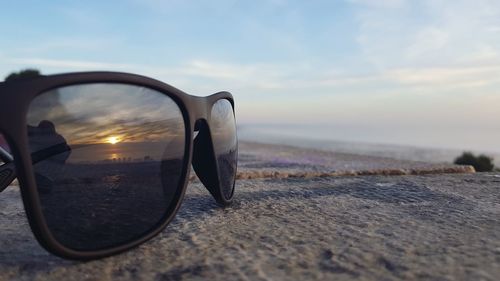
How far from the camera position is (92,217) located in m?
0.81

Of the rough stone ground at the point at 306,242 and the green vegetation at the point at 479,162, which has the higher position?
the green vegetation at the point at 479,162

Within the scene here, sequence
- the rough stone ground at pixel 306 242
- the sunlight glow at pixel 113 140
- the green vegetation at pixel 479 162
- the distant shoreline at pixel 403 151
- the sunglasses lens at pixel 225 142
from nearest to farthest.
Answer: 1. the rough stone ground at pixel 306 242
2. the sunlight glow at pixel 113 140
3. the sunglasses lens at pixel 225 142
4. the green vegetation at pixel 479 162
5. the distant shoreline at pixel 403 151

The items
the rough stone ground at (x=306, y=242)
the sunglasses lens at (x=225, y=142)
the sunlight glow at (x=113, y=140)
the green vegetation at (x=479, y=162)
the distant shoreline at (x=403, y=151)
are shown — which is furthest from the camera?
the distant shoreline at (x=403, y=151)

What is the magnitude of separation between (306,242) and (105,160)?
0.41 meters

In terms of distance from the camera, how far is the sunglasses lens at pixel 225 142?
1156 mm

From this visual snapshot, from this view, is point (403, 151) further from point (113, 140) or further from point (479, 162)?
point (113, 140)

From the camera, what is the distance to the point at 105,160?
34.7 inches

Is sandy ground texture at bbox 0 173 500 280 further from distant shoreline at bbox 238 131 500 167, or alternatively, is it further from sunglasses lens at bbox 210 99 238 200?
distant shoreline at bbox 238 131 500 167

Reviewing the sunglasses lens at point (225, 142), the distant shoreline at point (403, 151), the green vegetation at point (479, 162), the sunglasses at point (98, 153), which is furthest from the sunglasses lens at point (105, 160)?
the distant shoreline at point (403, 151)

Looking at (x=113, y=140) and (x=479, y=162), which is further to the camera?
(x=479, y=162)

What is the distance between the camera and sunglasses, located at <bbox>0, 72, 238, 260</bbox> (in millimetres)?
699

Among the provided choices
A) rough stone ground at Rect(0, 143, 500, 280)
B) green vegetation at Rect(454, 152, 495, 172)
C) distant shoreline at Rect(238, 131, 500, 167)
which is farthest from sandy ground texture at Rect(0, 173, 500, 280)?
distant shoreline at Rect(238, 131, 500, 167)

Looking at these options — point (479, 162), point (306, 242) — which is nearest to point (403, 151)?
point (479, 162)

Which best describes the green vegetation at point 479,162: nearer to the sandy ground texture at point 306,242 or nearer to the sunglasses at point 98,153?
the sandy ground texture at point 306,242
